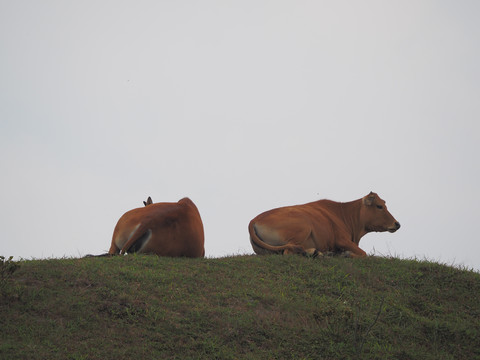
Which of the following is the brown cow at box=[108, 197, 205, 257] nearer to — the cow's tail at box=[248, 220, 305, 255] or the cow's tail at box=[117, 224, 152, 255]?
the cow's tail at box=[117, 224, 152, 255]

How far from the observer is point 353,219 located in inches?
508

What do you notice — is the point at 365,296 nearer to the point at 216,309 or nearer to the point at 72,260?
the point at 216,309

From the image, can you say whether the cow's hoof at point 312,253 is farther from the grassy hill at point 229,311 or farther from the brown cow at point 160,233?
the brown cow at point 160,233

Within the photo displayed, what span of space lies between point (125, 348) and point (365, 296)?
3.72 meters

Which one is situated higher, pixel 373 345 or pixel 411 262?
pixel 411 262

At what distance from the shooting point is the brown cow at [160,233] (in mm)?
10203

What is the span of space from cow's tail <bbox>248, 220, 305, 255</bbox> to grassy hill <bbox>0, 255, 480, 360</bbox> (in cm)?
97

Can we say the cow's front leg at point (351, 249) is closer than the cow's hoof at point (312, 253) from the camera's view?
No

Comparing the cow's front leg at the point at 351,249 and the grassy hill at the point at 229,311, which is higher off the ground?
the cow's front leg at the point at 351,249

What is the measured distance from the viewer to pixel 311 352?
7215 millimetres

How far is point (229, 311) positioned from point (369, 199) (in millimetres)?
6118

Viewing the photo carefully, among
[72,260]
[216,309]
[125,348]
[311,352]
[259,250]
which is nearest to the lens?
[125,348]

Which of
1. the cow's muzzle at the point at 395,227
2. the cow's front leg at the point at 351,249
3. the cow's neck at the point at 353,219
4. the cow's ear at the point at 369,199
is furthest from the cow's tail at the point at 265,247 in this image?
the cow's muzzle at the point at 395,227

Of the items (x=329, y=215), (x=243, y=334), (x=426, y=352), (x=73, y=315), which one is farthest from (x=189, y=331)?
(x=329, y=215)
